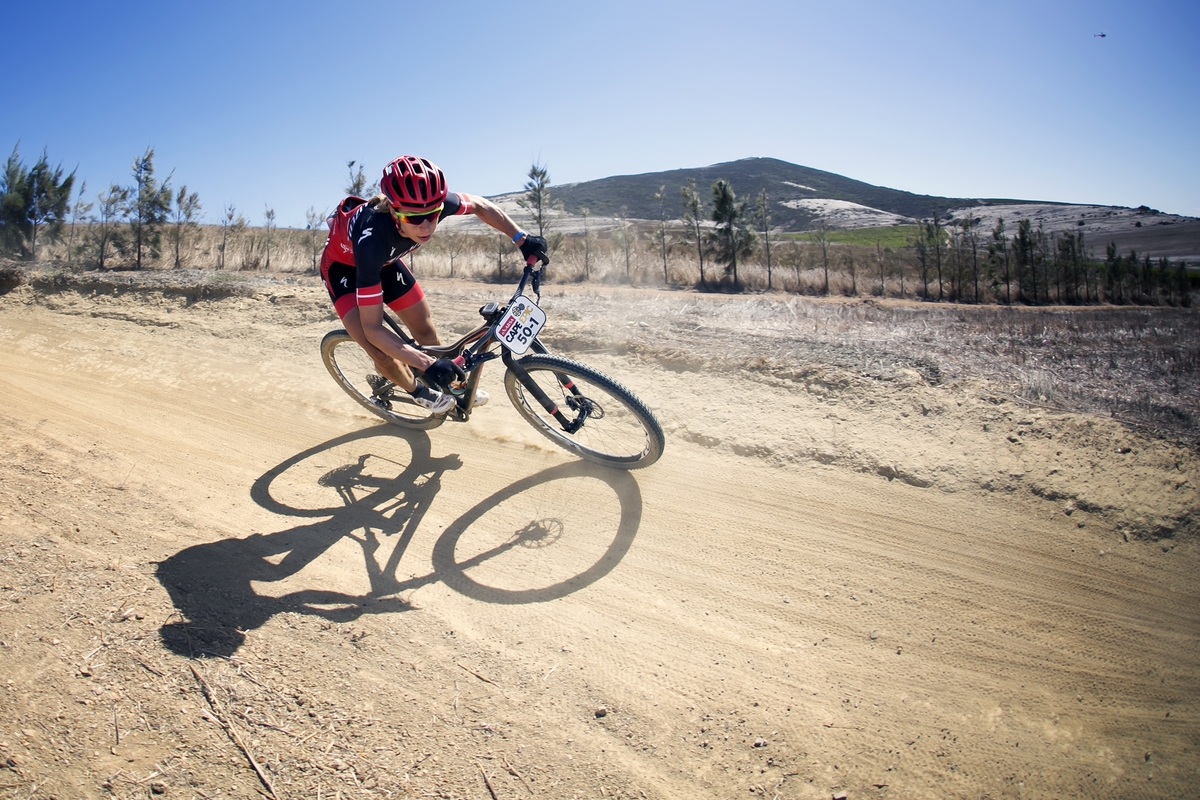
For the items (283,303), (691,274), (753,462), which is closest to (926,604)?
(753,462)

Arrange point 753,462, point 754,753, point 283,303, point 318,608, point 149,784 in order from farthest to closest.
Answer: point 283,303
point 753,462
point 318,608
point 754,753
point 149,784

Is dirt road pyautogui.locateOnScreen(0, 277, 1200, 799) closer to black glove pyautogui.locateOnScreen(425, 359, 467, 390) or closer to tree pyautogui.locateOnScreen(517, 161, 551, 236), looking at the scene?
black glove pyautogui.locateOnScreen(425, 359, 467, 390)

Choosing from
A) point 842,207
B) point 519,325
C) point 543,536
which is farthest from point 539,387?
point 842,207

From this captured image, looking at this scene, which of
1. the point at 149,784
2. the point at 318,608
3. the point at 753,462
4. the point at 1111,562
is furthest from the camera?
the point at 753,462

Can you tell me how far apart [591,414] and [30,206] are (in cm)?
2753

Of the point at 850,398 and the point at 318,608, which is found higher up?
the point at 850,398

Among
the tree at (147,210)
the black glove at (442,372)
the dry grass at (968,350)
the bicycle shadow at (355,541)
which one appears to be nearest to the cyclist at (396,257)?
the black glove at (442,372)

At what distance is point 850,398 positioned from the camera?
5.58 meters

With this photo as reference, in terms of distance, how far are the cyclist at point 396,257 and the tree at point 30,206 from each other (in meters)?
24.2

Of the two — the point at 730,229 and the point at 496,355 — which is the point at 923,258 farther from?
the point at 496,355

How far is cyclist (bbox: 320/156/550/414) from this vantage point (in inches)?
160

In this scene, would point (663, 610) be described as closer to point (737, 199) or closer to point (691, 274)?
point (691, 274)

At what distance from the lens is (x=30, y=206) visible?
72.0 feet

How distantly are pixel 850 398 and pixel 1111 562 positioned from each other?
7.40 feet
